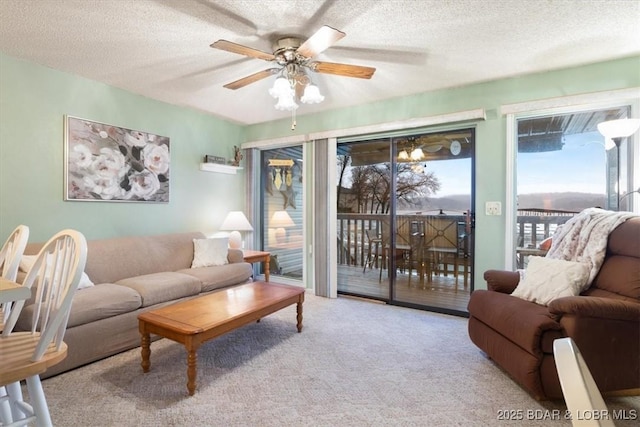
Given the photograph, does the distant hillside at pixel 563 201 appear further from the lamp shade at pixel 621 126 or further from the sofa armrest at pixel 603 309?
the sofa armrest at pixel 603 309

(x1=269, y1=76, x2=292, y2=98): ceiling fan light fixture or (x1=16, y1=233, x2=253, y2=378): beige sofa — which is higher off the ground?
(x1=269, y1=76, x2=292, y2=98): ceiling fan light fixture

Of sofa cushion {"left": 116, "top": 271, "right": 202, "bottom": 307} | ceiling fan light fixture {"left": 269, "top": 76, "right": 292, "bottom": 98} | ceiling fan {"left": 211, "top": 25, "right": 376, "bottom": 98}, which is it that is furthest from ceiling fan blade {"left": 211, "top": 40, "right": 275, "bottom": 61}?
sofa cushion {"left": 116, "top": 271, "right": 202, "bottom": 307}

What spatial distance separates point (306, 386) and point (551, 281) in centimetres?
175

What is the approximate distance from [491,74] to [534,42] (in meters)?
0.60

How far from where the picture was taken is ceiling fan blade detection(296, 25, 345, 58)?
1783mm

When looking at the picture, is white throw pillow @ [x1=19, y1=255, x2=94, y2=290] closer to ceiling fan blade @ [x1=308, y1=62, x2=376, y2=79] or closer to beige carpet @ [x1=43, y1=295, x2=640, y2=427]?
beige carpet @ [x1=43, y1=295, x2=640, y2=427]

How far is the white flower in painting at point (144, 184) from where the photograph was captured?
346cm

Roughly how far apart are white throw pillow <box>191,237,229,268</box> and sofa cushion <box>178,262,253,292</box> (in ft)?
0.37

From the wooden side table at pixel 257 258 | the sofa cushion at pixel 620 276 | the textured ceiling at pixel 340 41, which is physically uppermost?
the textured ceiling at pixel 340 41

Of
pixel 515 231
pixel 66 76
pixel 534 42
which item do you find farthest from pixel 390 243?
pixel 66 76

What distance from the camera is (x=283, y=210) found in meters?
4.70

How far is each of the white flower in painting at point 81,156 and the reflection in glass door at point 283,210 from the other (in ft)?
7.36

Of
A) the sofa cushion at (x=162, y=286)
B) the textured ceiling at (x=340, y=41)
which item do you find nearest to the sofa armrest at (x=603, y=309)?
the textured ceiling at (x=340, y=41)

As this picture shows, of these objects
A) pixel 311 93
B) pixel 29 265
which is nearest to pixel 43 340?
pixel 29 265
